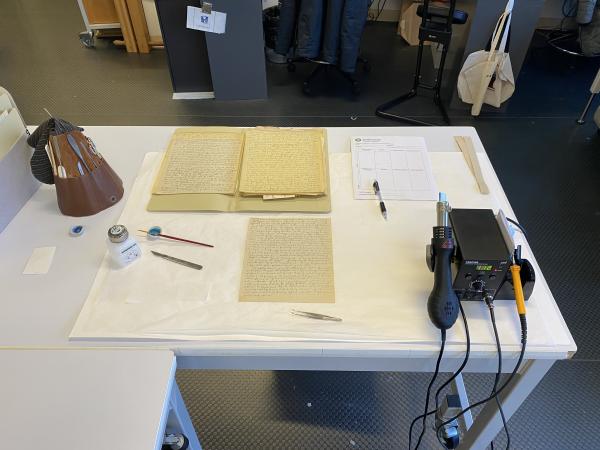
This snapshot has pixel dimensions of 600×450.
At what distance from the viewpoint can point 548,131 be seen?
8.36 ft

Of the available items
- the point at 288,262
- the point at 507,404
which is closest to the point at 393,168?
the point at 288,262

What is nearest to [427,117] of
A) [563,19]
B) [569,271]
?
[569,271]

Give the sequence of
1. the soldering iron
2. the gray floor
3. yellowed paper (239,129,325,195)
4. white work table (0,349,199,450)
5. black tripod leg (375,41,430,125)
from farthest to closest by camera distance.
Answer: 1. black tripod leg (375,41,430,125)
2. the gray floor
3. yellowed paper (239,129,325,195)
4. the soldering iron
5. white work table (0,349,199,450)

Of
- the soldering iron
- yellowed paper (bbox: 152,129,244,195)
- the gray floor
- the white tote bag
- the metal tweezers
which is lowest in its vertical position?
the gray floor

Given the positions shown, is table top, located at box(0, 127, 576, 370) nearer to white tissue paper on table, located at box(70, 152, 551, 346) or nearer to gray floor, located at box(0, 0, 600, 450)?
white tissue paper on table, located at box(70, 152, 551, 346)

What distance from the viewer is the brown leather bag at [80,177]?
854 mm

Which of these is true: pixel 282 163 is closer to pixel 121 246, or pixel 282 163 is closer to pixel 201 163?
pixel 201 163

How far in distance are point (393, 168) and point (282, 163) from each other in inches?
10.9

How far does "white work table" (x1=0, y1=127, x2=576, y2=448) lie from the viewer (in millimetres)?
684

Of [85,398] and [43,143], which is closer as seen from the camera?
[85,398]

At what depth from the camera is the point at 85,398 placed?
2.01 ft

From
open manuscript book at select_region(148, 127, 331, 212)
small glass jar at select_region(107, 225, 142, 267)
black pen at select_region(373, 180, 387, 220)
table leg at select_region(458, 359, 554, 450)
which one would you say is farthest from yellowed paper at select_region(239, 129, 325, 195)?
table leg at select_region(458, 359, 554, 450)

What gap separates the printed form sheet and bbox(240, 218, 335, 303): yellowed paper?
0.17 meters

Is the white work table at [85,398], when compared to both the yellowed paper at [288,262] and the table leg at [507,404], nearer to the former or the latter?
the yellowed paper at [288,262]
